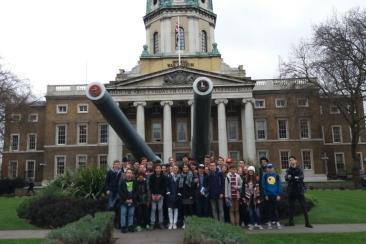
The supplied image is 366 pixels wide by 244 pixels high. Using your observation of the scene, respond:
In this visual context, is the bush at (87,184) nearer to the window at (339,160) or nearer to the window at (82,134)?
the window at (82,134)

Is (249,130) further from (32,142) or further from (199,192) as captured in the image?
(199,192)

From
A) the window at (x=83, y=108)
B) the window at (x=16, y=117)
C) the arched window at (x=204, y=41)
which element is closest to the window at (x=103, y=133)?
the window at (x=83, y=108)

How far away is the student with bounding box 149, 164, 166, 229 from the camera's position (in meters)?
11.5

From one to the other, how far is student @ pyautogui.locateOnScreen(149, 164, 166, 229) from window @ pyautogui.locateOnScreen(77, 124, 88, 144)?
4054 centimetres

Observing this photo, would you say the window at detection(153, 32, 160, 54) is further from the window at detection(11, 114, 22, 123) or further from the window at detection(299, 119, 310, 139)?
the window at detection(299, 119, 310, 139)

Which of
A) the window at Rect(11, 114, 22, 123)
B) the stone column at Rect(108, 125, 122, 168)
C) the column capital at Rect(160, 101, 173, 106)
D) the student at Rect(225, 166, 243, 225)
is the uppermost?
the column capital at Rect(160, 101, 173, 106)

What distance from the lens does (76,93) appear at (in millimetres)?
52094

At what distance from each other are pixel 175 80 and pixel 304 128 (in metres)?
16.4

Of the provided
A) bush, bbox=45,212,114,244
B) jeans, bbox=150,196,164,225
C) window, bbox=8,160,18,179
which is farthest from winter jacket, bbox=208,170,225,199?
window, bbox=8,160,18,179

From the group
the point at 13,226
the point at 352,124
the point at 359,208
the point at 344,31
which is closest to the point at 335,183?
the point at 352,124

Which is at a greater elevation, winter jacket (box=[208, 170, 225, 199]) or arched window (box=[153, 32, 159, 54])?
arched window (box=[153, 32, 159, 54])

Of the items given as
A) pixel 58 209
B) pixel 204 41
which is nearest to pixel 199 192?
pixel 58 209

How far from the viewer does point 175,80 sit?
4541cm

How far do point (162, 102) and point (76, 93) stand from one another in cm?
1285
